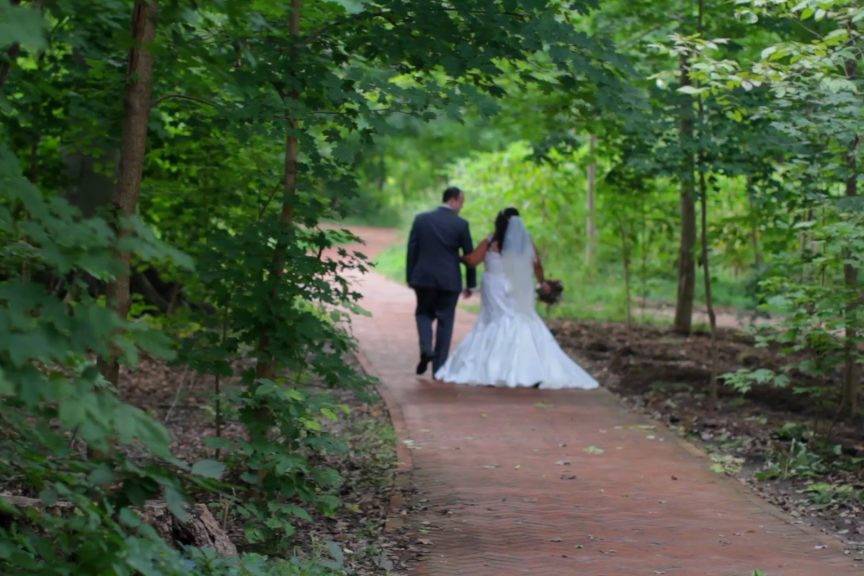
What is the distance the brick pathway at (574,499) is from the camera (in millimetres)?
7043

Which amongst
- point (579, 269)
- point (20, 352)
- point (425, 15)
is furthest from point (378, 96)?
point (579, 269)

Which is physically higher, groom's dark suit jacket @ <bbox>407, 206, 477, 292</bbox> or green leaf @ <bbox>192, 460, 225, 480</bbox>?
groom's dark suit jacket @ <bbox>407, 206, 477, 292</bbox>

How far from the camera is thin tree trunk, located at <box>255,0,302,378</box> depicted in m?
7.61

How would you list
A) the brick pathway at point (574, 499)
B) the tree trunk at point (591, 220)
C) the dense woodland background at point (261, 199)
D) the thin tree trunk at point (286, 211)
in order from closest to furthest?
the dense woodland background at point (261, 199)
the brick pathway at point (574, 499)
the thin tree trunk at point (286, 211)
the tree trunk at point (591, 220)

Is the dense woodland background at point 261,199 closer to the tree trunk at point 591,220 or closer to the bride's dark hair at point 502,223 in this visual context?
the bride's dark hair at point 502,223

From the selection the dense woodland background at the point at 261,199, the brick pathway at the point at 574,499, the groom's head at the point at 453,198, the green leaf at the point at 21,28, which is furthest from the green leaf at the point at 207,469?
the groom's head at the point at 453,198

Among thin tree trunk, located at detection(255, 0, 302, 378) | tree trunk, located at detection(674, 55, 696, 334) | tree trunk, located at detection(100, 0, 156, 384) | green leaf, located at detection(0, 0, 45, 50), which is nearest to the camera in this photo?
green leaf, located at detection(0, 0, 45, 50)

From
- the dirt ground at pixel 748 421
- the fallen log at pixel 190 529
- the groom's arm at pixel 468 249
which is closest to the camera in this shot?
the fallen log at pixel 190 529

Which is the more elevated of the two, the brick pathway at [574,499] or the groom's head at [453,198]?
the groom's head at [453,198]

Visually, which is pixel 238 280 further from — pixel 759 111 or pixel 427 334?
pixel 427 334

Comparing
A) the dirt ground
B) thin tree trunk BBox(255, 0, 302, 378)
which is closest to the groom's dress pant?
the dirt ground

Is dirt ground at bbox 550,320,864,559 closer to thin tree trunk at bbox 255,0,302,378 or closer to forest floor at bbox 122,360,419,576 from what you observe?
forest floor at bbox 122,360,419,576

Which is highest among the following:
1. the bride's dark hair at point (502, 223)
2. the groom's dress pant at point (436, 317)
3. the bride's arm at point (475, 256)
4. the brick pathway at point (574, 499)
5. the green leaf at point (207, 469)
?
the bride's dark hair at point (502, 223)

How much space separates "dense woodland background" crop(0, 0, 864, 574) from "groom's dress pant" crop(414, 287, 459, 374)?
2333mm
